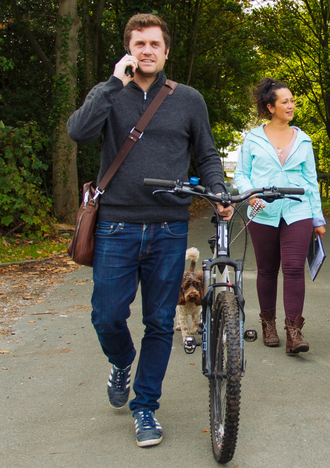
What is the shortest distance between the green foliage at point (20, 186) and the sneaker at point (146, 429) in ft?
24.4

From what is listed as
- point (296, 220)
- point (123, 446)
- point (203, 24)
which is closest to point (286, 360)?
point (296, 220)

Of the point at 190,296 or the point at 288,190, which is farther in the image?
the point at 190,296

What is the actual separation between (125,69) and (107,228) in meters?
0.85

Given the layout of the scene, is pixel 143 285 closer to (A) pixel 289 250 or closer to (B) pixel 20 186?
(A) pixel 289 250

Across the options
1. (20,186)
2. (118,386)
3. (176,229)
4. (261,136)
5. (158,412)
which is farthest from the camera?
(20,186)

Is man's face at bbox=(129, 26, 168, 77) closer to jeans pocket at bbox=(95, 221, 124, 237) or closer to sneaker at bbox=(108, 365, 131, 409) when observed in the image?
jeans pocket at bbox=(95, 221, 124, 237)

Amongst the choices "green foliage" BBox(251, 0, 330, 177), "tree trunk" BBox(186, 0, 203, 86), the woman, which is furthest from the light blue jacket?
"tree trunk" BBox(186, 0, 203, 86)

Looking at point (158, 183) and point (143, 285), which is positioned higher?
point (158, 183)

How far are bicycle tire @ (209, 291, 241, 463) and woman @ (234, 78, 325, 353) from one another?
1.66 m

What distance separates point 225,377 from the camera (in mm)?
2812

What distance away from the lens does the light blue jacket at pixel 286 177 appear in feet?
15.1

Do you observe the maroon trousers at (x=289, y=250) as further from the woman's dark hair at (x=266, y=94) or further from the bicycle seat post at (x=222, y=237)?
the bicycle seat post at (x=222, y=237)

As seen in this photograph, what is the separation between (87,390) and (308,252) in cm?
232

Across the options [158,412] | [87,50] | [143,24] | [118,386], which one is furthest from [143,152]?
[87,50]
